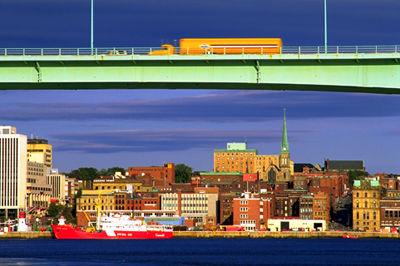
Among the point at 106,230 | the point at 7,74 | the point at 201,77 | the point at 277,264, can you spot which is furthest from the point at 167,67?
the point at 106,230

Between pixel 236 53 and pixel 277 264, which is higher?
pixel 236 53

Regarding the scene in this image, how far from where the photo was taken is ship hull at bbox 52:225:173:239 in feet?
611

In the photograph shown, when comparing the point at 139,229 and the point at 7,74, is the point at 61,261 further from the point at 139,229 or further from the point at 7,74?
the point at 139,229

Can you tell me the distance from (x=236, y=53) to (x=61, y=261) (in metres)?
49.9

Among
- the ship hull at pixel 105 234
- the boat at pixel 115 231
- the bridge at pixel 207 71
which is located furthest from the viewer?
the ship hull at pixel 105 234

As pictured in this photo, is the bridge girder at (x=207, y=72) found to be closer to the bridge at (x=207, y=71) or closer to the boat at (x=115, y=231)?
the bridge at (x=207, y=71)

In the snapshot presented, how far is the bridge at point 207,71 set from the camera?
47938mm

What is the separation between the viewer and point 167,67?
49.2m

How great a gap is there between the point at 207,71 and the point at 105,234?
14195cm

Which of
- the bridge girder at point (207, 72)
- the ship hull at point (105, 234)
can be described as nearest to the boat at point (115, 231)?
the ship hull at point (105, 234)

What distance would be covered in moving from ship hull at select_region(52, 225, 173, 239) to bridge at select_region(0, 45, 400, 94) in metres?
137

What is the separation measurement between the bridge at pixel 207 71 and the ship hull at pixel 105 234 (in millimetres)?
137424

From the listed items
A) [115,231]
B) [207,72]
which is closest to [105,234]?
[115,231]

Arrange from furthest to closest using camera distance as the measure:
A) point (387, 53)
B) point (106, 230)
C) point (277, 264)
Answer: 1. point (106, 230)
2. point (277, 264)
3. point (387, 53)
